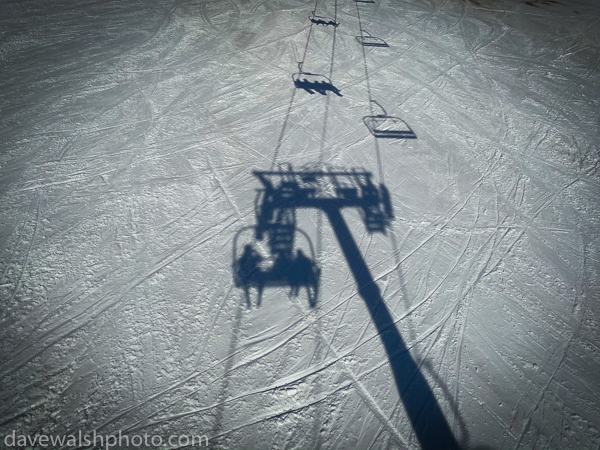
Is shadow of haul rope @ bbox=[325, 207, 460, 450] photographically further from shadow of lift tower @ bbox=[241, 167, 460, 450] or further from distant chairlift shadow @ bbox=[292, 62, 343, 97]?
distant chairlift shadow @ bbox=[292, 62, 343, 97]

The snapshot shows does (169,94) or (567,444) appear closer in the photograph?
(567,444)

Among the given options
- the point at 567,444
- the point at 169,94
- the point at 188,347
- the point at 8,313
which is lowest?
the point at 567,444

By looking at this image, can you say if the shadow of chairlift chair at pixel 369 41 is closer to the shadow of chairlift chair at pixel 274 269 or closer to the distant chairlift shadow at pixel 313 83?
the distant chairlift shadow at pixel 313 83

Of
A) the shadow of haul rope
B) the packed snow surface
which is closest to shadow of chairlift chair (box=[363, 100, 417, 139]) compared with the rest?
the packed snow surface

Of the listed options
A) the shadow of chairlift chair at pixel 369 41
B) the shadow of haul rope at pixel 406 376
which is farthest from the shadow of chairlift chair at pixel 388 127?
the shadow of chairlift chair at pixel 369 41

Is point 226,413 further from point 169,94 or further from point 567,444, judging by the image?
point 169,94

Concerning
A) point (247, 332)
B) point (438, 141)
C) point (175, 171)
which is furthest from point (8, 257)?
point (438, 141)

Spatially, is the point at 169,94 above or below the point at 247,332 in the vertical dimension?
above
